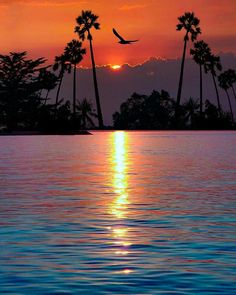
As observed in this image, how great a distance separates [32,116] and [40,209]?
12346 cm

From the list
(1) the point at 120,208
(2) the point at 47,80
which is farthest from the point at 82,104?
(1) the point at 120,208

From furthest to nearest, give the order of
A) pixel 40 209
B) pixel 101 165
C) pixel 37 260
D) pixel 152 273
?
pixel 101 165 < pixel 40 209 < pixel 37 260 < pixel 152 273

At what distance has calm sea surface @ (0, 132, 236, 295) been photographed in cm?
1409

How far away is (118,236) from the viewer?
19.4 metres

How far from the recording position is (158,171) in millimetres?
45188

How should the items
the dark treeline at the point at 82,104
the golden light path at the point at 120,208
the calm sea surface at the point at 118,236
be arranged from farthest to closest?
the dark treeline at the point at 82,104 < the golden light path at the point at 120,208 < the calm sea surface at the point at 118,236

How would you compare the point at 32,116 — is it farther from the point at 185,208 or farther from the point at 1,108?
the point at 185,208

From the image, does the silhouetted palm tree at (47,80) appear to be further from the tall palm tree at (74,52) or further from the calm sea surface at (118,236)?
the calm sea surface at (118,236)

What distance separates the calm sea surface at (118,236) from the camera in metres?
14.1

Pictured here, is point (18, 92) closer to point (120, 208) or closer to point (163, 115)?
point (163, 115)

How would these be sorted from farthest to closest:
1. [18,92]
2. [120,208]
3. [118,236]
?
1. [18,92]
2. [120,208]
3. [118,236]

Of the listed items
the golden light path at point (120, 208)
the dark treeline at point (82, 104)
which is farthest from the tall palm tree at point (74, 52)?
the golden light path at point (120, 208)

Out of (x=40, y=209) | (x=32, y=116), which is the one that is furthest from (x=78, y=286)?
(x=32, y=116)

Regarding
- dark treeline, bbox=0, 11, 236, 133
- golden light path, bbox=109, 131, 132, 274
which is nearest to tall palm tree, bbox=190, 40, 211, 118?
dark treeline, bbox=0, 11, 236, 133
